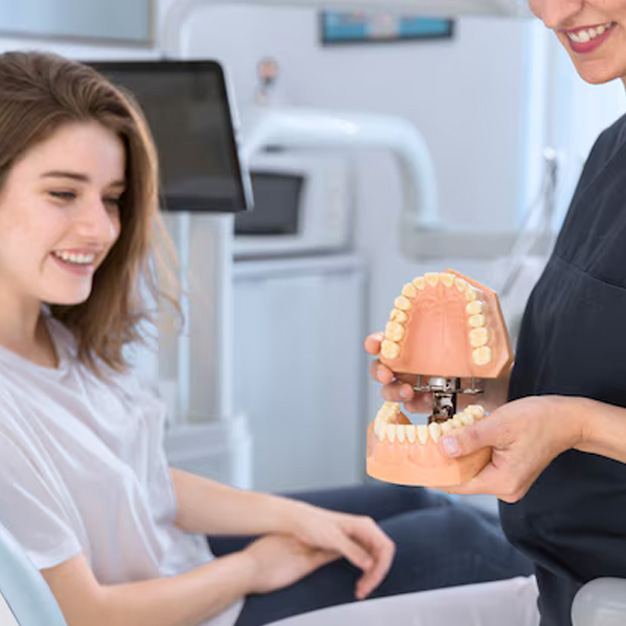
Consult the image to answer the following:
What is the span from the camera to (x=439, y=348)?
0.85 meters

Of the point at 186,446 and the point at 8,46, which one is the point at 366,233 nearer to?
the point at 8,46

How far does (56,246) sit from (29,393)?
176 mm

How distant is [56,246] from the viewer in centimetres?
120

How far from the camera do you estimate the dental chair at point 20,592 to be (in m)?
0.81

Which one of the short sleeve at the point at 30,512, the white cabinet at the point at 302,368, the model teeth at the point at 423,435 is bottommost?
the white cabinet at the point at 302,368

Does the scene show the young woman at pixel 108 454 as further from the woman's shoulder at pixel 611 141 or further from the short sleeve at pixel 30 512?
the woman's shoulder at pixel 611 141

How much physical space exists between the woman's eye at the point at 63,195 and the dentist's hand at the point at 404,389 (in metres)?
0.47

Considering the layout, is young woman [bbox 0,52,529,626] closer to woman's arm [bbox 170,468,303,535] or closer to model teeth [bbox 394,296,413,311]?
woman's arm [bbox 170,468,303,535]

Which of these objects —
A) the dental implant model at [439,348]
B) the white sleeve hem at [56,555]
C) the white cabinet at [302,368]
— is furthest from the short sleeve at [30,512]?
the white cabinet at [302,368]

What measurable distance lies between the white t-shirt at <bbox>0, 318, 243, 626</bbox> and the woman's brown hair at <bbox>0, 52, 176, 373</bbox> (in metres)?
0.04

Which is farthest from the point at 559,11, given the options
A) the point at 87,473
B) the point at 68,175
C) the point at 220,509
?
the point at 220,509

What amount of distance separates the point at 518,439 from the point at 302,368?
2326 millimetres

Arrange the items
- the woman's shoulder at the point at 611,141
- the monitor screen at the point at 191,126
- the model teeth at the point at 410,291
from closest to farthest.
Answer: the model teeth at the point at 410,291, the woman's shoulder at the point at 611,141, the monitor screen at the point at 191,126

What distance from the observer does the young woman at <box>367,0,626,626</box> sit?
0.75 m
